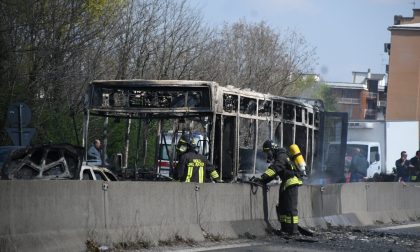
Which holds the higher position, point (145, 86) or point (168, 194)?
point (145, 86)

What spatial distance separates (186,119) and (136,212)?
21.0 feet

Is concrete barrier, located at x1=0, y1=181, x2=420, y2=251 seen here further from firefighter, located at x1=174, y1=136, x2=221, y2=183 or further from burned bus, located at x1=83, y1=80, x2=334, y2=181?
burned bus, located at x1=83, y1=80, x2=334, y2=181

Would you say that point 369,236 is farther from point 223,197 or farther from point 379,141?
point 379,141

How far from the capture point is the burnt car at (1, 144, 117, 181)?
46.4 ft

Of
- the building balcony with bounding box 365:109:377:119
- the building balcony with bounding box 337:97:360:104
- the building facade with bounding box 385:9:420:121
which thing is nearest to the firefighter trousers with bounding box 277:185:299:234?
the building facade with bounding box 385:9:420:121

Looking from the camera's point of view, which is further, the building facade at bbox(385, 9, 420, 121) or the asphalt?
the building facade at bbox(385, 9, 420, 121)

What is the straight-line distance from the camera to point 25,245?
1031 cm

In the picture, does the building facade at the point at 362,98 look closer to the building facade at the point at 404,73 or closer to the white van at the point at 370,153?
the building facade at the point at 404,73

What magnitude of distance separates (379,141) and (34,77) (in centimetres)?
1416

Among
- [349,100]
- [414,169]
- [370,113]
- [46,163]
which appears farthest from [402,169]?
[370,113]

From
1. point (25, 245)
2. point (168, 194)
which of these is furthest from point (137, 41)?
point (25, 245)

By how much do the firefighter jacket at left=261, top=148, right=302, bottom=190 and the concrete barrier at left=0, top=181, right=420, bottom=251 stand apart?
0.37 meters

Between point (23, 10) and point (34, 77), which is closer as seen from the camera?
point (23, 10)

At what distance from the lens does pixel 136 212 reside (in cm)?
1244
